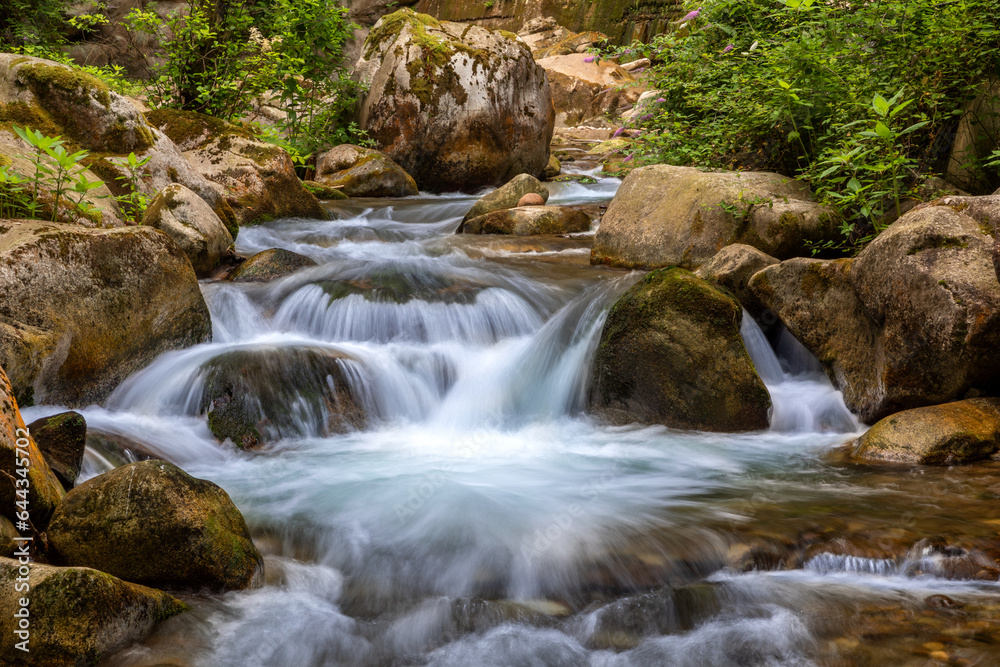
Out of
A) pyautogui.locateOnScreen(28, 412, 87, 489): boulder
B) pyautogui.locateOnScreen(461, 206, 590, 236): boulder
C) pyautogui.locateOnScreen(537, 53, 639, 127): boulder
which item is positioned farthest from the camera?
pyautogui.locateOnScreen(537, 53, 639, 127): boulder

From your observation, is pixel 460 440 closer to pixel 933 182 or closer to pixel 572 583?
pixel 572 583

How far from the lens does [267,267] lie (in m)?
6.76

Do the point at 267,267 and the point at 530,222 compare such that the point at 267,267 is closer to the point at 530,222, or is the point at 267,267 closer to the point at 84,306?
the point at 84,306

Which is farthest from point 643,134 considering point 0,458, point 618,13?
point 618,13

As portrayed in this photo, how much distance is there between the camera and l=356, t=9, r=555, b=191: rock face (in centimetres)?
1213

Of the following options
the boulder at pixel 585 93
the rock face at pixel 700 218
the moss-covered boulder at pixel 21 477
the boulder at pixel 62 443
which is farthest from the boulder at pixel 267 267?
the boulder at pixel 585 93

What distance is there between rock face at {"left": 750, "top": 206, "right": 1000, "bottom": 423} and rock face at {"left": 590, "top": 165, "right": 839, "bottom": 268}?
1.06 metres

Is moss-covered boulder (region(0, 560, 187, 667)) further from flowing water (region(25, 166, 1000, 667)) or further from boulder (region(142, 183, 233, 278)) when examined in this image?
boulder (region(142, 183, 233, 278))

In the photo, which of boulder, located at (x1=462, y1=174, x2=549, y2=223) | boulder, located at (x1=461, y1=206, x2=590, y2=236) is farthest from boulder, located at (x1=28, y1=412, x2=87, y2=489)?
boulder, located at (x1=462, y1=174, x2=549, y2=223)

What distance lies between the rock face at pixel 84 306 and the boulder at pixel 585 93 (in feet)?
54.0

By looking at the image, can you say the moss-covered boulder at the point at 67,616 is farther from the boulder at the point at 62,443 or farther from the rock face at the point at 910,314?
the rock face at the point at 910,314

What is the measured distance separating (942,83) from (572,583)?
4.58 meters

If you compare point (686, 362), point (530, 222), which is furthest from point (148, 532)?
point (530, 222)

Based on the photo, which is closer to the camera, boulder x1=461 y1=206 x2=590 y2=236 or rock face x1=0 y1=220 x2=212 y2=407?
rock face x1=0 y1=220 x2=212 y2=407
